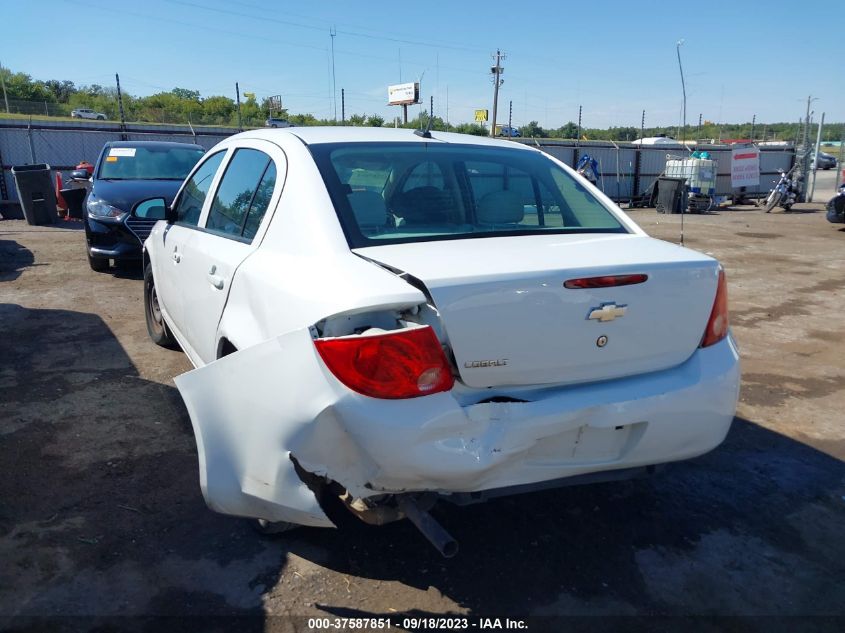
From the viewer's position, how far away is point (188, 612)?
99.0 inches

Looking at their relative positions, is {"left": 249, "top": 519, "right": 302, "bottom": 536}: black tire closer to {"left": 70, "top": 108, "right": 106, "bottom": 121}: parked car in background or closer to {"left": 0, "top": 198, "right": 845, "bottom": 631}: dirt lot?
{"left": 0, "top": 198, "right": 845, "bottom": 631}: dirt lot

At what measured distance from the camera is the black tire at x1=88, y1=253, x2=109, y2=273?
870cm

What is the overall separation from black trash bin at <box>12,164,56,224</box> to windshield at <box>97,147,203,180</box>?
549 centimetres

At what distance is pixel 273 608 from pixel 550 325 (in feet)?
4.95

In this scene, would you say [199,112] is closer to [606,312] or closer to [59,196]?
[59,196]

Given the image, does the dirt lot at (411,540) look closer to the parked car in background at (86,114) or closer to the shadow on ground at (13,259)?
the shadow on ground at (13,259)

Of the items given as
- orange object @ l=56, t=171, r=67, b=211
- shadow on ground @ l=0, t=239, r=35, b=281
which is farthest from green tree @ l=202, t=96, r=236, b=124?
shadow on ground @ l=0, t=239, r=35, b=281

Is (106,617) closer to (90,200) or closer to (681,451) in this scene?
(681,451)

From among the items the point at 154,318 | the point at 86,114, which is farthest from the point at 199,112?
the point at 154,318

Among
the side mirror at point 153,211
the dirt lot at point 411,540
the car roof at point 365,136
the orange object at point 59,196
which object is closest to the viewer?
the dirt lot at point 411,540

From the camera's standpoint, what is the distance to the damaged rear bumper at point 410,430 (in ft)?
7.08

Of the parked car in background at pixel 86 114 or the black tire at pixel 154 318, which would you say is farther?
the parked car in background at pixel 86 114

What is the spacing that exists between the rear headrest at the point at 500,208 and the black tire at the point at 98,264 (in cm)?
704

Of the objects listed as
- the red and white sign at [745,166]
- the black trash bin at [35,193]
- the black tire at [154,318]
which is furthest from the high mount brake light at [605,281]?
the red and white sign at [745,166]
